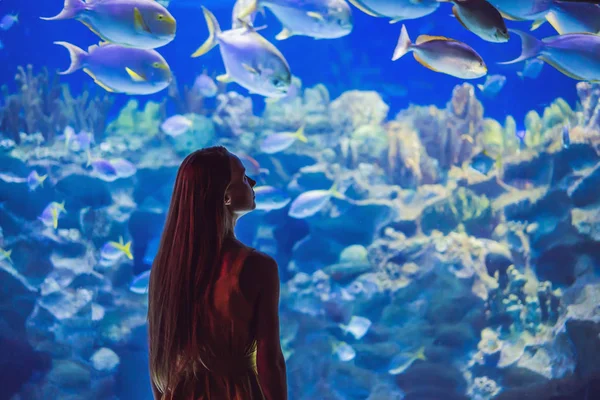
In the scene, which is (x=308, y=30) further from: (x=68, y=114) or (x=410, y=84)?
(x=410, y=84)

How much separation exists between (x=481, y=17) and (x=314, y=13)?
1.83 meters

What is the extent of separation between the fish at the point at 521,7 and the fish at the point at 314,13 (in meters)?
1.52

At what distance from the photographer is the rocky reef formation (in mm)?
6188

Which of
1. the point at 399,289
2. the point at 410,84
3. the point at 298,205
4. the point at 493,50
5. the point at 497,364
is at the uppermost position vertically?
the point at 493,50

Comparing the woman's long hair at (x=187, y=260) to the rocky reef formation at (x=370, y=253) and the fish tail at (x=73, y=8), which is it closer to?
the fish tail at (x=73, y=8)

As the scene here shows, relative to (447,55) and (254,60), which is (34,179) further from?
(447,55)

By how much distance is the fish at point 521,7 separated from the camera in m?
3.38

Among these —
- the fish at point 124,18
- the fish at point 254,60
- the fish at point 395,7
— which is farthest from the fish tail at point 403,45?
the fish at point 124,18

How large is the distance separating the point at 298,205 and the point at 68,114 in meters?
4.61

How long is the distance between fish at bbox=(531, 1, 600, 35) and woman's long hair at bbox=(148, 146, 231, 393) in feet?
10.9

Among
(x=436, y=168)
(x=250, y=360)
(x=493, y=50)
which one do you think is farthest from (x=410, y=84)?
(x=250, y=360)

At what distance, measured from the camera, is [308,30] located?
469cm

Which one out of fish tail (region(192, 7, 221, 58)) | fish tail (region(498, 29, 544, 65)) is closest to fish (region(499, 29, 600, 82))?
fish tail (region(498, 29, 544, 65))

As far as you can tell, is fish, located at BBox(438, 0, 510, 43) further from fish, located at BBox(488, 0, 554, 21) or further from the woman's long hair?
the woman's long hair
